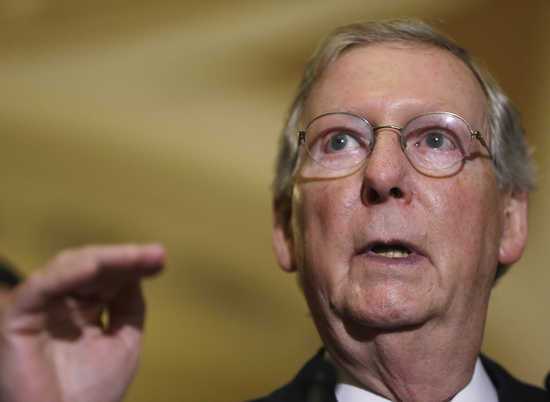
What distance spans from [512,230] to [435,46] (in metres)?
0.54

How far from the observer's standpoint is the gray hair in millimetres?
2107

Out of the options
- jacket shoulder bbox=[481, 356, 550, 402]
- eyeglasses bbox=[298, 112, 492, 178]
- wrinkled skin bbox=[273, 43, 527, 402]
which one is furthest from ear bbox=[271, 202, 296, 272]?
jacket shoulder bbox=[481, 356, 550, 402]

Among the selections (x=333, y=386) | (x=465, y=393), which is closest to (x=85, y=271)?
(x=333, y=386)

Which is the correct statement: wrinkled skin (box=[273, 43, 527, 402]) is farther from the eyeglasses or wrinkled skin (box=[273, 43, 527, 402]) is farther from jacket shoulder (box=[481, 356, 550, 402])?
jacket shoulder (box=[481, 356, 550, 402])

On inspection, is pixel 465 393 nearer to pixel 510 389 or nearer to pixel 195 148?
pixel 510 389

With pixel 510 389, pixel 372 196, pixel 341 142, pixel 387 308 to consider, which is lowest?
pixel 510 389

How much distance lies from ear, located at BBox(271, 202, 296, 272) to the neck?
0.32m

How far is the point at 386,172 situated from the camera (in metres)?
1.84

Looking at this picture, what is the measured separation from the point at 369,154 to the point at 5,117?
6.13 feet

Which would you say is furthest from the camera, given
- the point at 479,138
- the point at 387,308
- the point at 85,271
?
the point at 479,138

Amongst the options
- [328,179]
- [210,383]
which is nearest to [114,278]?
[328,179]

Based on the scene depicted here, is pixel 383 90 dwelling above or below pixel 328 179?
above

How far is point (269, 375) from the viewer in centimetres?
315

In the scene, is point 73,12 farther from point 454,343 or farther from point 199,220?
point 454,343
